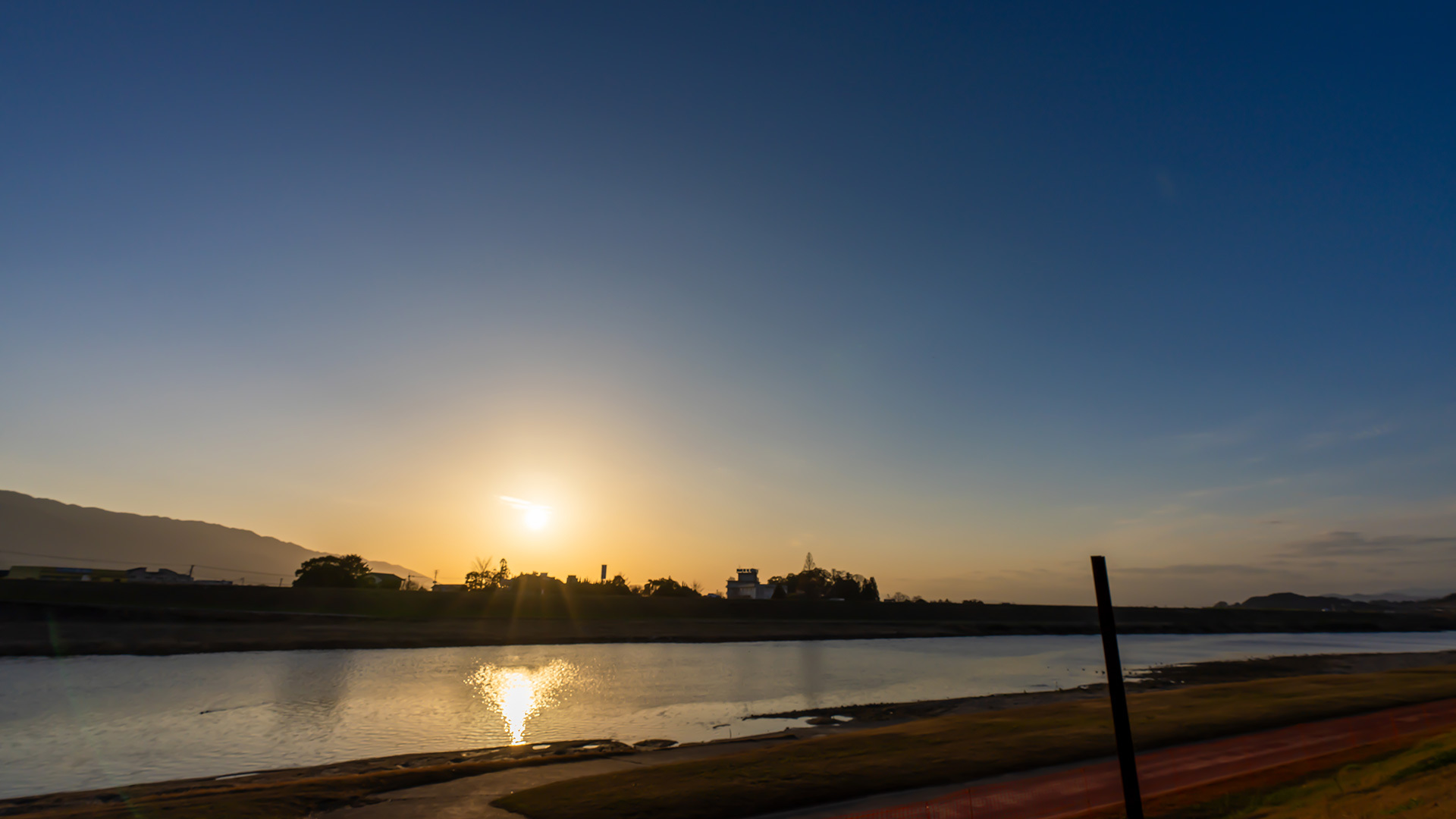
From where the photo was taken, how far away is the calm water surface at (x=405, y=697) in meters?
32.1

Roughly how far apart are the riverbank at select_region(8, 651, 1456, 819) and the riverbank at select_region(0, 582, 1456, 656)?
2461 inches

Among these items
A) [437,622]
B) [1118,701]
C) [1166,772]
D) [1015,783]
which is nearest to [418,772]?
[1015,783]

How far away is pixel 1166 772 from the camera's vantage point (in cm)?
2575

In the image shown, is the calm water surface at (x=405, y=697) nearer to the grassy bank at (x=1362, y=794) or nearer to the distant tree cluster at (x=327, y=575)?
the grassy bank at (x=1362, y=794)

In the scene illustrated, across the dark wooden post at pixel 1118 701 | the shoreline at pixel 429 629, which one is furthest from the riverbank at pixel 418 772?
the shoreline at pixel 429 629

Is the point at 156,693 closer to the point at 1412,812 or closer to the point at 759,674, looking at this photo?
the point at 759,674

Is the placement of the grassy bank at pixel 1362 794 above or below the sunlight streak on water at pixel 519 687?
above

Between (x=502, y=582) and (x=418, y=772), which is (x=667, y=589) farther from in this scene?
(x=418, y=772)

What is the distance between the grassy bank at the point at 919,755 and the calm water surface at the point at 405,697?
1043 cm

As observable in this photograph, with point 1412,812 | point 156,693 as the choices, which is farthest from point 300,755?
point 1412,812

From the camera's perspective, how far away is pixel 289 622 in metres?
89.3

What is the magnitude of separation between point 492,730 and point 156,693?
30.3 metres

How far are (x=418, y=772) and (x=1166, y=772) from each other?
1197 inches

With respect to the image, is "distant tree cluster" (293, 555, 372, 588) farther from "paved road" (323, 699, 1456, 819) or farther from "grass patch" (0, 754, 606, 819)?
"paved road" (323, 699, 1456, 819)
